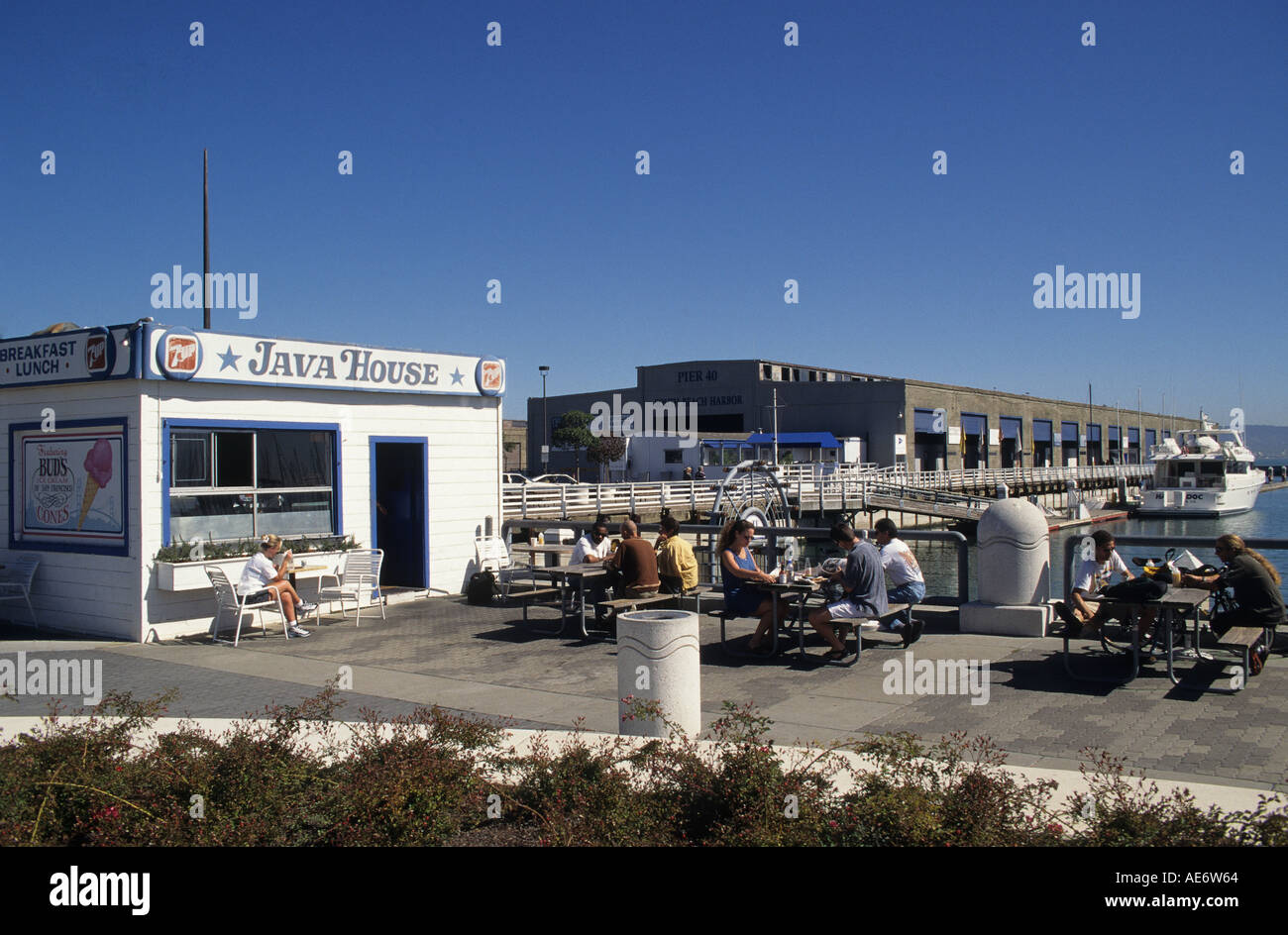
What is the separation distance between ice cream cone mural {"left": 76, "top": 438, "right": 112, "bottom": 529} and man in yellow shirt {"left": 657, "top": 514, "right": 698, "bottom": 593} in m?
6.51

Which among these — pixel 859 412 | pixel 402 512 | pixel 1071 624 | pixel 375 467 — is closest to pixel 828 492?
pixel 859 412

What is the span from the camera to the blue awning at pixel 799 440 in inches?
2238

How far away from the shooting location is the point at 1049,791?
5020 mm

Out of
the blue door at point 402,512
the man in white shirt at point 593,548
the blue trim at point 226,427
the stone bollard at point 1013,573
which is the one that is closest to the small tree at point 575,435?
the blue door at point 402,512

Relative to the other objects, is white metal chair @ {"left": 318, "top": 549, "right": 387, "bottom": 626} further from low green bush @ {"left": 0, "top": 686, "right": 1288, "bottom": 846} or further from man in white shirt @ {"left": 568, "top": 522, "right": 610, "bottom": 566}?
low green bush @ {"left": 0, "top": 686, "right": 1288, "bottom": 846}

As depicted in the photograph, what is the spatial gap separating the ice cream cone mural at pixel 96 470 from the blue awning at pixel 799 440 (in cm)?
4601

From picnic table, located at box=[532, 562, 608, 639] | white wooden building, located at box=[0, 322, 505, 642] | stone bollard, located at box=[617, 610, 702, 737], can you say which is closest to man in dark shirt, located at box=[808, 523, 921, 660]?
picnic table, located at box=[532, 562, 608, 639]

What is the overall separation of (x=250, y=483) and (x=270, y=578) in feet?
5.83

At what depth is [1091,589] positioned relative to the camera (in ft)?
29.8

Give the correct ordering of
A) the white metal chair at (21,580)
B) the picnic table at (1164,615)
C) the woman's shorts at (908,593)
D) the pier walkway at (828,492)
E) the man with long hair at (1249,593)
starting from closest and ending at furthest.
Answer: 1. the picnic table at (1164,615)
2. the man with long hair at (1249,593)
3. the woman's shorts at (908,593)
4. the white metal chair at (21,580)
5. the pier walkway at (828,492)

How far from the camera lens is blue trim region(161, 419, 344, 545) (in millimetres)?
11898

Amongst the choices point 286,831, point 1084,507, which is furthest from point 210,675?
point 1084,507

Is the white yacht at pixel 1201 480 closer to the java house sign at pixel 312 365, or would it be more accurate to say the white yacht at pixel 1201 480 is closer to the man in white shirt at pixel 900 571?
the java house sign at pixel 312 365
